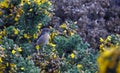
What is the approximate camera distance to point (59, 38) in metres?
5.75

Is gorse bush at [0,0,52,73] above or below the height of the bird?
above

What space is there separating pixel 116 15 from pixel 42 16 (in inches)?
101

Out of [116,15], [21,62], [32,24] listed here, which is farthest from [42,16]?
[116,15]

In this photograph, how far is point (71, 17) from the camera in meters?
7.79

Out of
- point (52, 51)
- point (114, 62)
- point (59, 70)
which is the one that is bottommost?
point (114, 62)

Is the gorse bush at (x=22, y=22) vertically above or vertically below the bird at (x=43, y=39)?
above

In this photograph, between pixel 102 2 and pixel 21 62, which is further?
pixel 102 2

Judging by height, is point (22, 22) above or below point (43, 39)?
above

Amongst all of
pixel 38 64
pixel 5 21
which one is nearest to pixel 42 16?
pixel 5 21

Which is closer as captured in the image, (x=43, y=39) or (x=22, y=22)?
(x=43, y=39)

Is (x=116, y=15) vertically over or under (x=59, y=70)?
over

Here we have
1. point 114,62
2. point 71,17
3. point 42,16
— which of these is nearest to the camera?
point 114,62

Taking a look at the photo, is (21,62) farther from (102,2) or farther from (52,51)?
(102,2)

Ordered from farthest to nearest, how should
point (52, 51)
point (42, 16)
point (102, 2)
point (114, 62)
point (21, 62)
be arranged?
point (102, 2) < point (42, 16) < point (52, 51) < point (21, 62) < point (114, 62)
